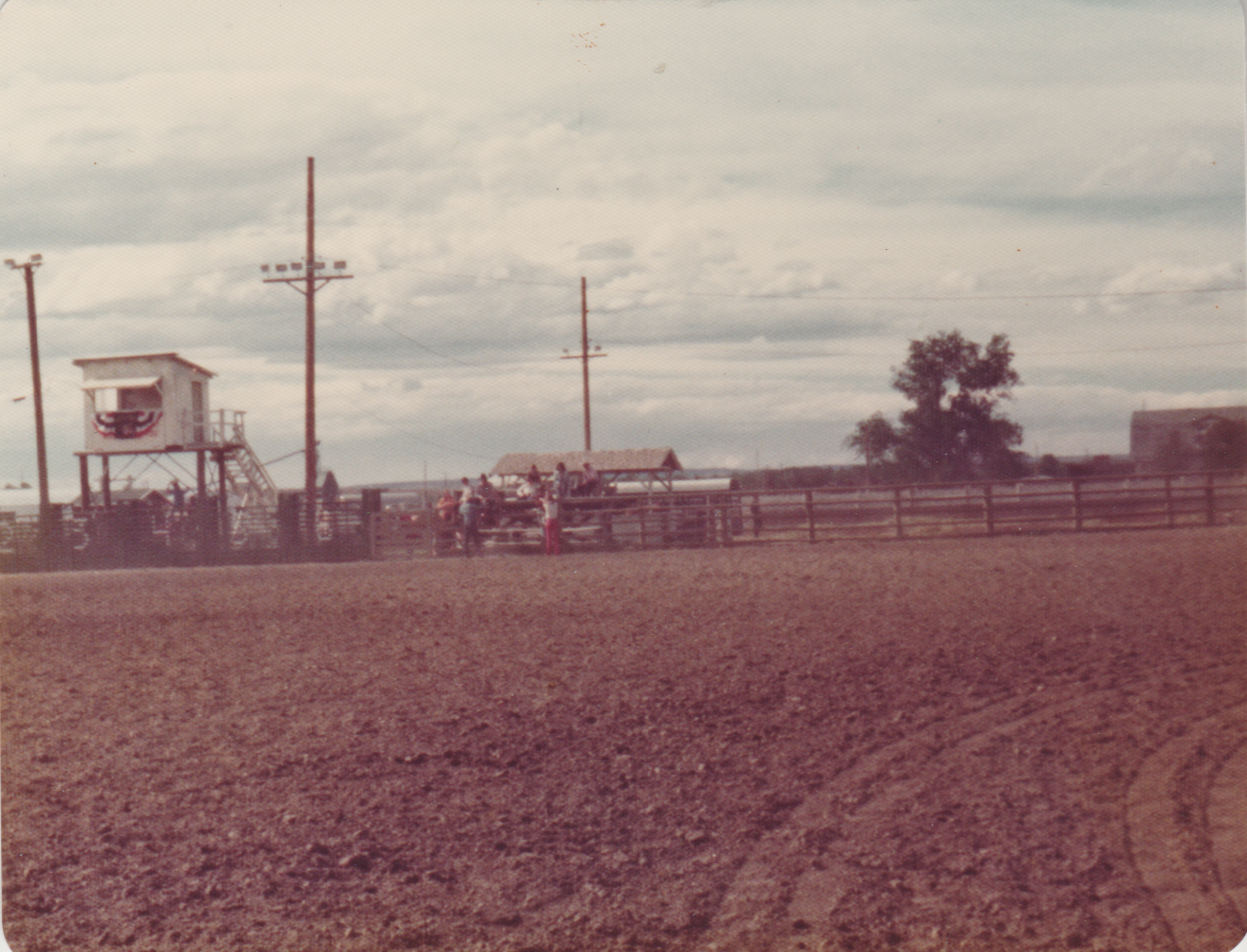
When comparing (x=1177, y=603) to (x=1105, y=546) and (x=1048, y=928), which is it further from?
(x=1048, y=928)

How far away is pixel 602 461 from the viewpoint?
31.8 m

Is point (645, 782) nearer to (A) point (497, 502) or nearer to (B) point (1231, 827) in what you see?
(B) point (1231, 827)

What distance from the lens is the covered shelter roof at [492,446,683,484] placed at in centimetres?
3066

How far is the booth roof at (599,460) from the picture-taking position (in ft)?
101

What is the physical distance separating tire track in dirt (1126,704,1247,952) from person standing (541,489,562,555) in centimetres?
1593

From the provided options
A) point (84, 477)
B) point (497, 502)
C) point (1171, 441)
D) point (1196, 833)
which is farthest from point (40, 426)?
point (1196, 833)

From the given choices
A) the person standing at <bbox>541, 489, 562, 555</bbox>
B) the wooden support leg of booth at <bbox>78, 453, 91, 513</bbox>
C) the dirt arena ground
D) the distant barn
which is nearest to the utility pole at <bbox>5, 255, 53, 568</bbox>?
the wooden support leg of booth at <bbox>78, 453, 91, 513</bbox>

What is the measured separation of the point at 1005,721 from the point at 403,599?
861cm

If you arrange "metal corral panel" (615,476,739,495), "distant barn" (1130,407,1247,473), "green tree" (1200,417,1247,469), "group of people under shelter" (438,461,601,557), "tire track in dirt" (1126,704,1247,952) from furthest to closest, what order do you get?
"metal corral panel" (615,476,739,495) → "group of people under shelter" (438,461,601,557) → "distant barn" (1130,407,1247,473) → "green tree" (1200,417,1247,469) → "tire track in dirt" (1126,704,1247,952)

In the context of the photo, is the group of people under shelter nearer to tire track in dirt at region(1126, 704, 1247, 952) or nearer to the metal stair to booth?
the metal stair to booth

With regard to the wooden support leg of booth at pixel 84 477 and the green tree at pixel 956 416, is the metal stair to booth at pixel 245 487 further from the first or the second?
the green tree at pixel 956 416

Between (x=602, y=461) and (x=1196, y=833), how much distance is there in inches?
1074

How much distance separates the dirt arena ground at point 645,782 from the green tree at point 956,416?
16650 millimetres

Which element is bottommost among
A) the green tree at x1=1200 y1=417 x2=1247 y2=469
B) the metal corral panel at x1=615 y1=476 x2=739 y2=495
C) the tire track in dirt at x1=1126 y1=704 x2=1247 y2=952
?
the tire track in dirt at x1=1126 y1=704 x2=1247 y2=952
